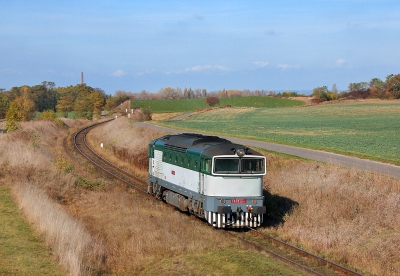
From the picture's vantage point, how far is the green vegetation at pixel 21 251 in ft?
45.7

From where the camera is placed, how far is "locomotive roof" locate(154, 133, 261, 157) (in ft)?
66.3

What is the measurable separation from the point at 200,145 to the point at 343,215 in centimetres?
645

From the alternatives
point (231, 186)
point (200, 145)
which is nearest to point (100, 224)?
point (200, 145)

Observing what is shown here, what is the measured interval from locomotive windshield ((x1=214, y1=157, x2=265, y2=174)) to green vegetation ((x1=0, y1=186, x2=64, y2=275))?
716 centimetres

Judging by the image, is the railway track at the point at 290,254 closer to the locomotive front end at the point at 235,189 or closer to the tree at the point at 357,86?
the locomotive front end at the point at 235,189

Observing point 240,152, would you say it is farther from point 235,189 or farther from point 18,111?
point 18,111

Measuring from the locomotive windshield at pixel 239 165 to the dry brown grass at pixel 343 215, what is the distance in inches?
105

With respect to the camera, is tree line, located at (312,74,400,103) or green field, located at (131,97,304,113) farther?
green field, located at (131,97,304,113)

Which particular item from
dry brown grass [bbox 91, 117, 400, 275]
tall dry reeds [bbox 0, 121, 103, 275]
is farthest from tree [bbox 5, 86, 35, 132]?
dry brown grass [bbox 91, 117, 400, 275]

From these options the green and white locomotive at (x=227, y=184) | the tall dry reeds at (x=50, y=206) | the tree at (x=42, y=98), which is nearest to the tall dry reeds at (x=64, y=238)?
the tall dry reeds at (x=50, y=206)

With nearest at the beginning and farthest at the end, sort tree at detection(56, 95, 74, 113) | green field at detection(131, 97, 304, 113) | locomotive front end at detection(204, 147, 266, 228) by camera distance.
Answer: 1. locomotive front end at detection(204, 147, 266, 228)
2. tree at detection(56, 95, 74, 113)
3. green field at detection(131, 97, 304, 113)

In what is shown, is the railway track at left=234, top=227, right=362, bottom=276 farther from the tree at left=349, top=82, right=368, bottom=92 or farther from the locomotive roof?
the tree at left=349, top=82, right=368, bottom=92

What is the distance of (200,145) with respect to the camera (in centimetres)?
2172

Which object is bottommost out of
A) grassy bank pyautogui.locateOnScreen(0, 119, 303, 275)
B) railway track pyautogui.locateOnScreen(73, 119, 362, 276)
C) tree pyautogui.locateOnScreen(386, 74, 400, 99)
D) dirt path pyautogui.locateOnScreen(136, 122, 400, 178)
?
railway track pyautogui.locateOnScreen(73, 119, 362, 276)
